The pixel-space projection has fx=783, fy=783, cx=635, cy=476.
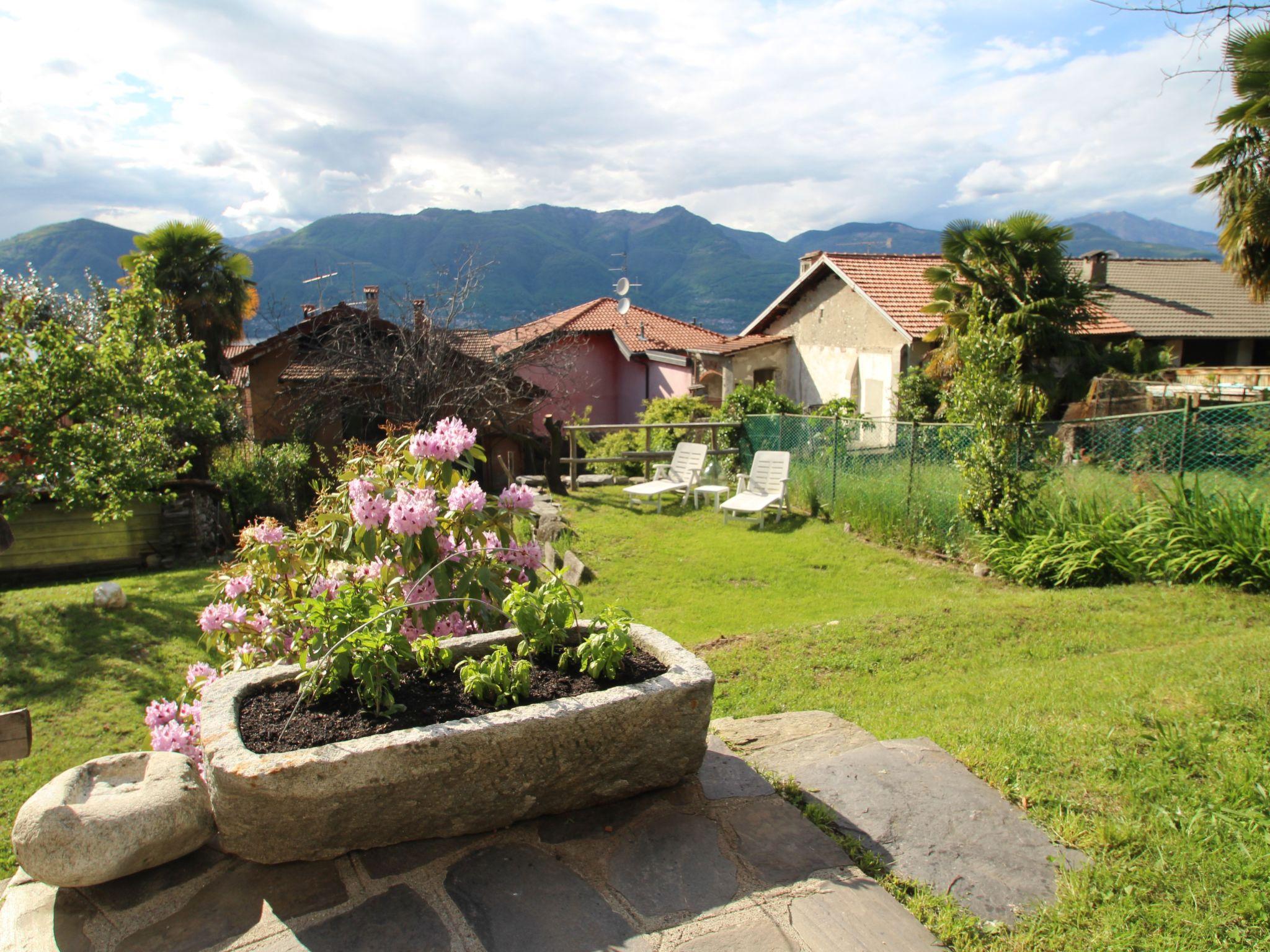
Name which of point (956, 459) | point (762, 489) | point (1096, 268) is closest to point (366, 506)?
point (956, 459)

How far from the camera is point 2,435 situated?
8625 mm

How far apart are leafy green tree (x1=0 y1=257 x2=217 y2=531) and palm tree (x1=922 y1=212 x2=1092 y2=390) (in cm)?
1429

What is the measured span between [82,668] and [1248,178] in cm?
1530

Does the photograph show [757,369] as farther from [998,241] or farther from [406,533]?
[406,533]

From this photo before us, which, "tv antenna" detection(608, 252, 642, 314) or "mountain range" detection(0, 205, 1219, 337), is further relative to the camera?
"mountain range" detection(0, 205, 1219, 337)

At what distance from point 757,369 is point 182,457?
55.2 ft

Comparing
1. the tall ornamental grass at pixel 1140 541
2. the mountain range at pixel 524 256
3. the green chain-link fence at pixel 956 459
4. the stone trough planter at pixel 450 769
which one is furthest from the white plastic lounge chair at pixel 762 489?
the mountain range at pixel 524 256

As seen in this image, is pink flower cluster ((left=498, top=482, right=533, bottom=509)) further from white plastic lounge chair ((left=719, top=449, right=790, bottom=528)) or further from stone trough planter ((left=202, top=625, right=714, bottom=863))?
white plastic lounge chair ((left=719, top=449, right=790, bottom=528))

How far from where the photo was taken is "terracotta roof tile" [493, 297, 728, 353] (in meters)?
28.4

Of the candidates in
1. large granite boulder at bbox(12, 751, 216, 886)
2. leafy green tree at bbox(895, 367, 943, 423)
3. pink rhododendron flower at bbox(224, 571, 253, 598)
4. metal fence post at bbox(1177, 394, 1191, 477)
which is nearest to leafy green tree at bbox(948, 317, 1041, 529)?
metal fence post at bbox(1177, 394, 1191, 477)

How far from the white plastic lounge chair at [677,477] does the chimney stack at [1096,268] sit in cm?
2129

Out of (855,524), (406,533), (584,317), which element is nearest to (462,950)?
(406,533)

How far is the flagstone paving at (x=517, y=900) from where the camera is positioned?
82.6 inches

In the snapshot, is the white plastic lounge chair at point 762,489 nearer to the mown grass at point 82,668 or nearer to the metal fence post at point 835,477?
the metal fence post at point 835,477
